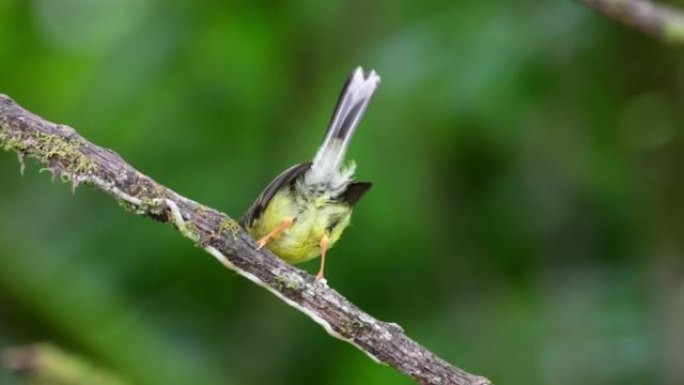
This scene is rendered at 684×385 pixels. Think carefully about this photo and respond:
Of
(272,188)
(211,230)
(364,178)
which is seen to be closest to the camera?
(211,230)

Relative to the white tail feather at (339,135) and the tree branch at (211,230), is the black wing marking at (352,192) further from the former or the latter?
the tree branch at (211,230)

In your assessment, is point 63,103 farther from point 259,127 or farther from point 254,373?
point 254,373

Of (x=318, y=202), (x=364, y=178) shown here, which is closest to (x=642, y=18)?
(x=318, y=202)

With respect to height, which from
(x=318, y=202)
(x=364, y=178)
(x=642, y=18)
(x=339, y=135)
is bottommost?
(x=318, y=202)

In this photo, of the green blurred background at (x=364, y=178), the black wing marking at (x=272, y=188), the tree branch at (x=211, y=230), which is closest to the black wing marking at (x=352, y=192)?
the black wing marking at (x=272, y=188)

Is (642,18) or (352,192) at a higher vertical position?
(642,18)

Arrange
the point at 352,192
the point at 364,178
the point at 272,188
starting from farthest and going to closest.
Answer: the point at 364,178 → the point at 352,192 → the point at 272,188

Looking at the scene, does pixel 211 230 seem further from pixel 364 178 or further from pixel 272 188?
pixel 364 178
